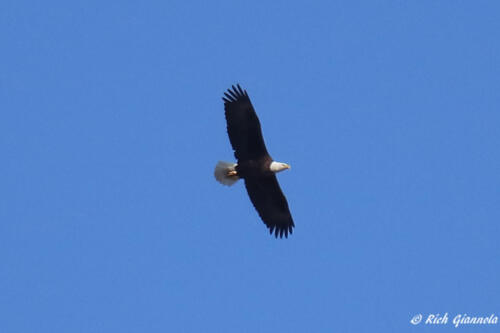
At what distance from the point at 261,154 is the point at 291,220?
1.35m

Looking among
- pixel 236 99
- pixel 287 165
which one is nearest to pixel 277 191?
pixel 287 165

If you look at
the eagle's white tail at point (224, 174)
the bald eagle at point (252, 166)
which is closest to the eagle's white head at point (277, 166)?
the bald eagle at point (252, 166)

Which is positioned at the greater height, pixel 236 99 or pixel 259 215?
pixel 236 99

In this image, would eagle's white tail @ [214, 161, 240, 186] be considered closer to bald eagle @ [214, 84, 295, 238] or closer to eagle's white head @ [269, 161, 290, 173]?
bald eagle @ [214, 84, 295, 238]

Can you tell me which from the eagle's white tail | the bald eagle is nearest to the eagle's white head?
the bald eagle

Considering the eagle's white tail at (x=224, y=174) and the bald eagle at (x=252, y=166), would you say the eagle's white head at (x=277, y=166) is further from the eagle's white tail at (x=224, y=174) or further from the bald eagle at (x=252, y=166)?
the eagle's white tail at (x=224, y=174)

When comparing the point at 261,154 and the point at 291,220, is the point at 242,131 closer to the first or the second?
the point at 261,154

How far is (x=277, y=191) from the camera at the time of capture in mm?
18453

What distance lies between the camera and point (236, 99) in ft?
59.2

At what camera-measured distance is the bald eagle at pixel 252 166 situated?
1792cm

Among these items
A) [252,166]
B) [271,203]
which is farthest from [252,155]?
[271,203]

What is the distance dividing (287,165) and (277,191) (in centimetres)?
47

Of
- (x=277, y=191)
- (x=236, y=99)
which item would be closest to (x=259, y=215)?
(x=277, y=191)

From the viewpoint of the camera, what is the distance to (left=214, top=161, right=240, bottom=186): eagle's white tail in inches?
727
